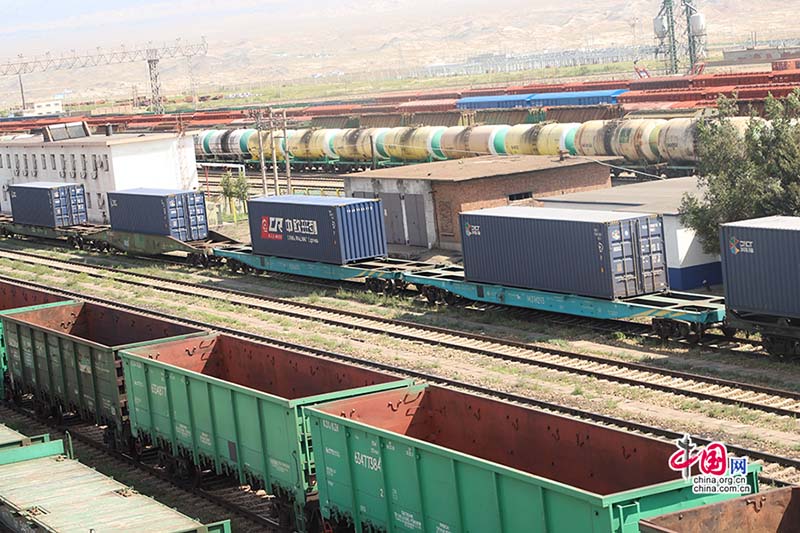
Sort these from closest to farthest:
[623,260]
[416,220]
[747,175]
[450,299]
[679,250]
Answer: [623,260] < [747,175] < [679,250] < [450,299] < [416,220]

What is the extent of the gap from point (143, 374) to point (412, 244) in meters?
27.7

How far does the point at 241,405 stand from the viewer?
17453mm

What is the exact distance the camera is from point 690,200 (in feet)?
110

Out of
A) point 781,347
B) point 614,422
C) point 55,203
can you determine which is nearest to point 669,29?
point 55,203

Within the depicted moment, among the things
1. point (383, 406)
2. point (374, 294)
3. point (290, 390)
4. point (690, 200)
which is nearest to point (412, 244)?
point (374, 294)

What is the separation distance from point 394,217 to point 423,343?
1705 centimetres

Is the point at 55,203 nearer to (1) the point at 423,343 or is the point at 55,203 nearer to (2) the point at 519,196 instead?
(2) the point at 519,196

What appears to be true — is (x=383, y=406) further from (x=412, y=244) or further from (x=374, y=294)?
(x=412, y=244)

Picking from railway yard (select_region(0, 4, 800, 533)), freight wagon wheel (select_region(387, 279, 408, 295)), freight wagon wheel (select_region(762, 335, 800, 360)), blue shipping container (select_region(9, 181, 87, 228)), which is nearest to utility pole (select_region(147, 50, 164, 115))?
railway yard (select_region(0, 4, 800, 533))

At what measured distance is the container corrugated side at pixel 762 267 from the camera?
25750mm

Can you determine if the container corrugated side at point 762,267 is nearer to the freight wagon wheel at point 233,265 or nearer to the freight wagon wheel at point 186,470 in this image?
the freight wagon wheel at point 186,470

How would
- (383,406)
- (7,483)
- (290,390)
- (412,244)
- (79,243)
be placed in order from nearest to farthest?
(7,483), (383,406), (290,390), (412,244), (79,243)

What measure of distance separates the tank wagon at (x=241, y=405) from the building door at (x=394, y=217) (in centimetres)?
2602

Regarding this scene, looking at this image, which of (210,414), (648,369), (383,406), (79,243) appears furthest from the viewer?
(79,243)
